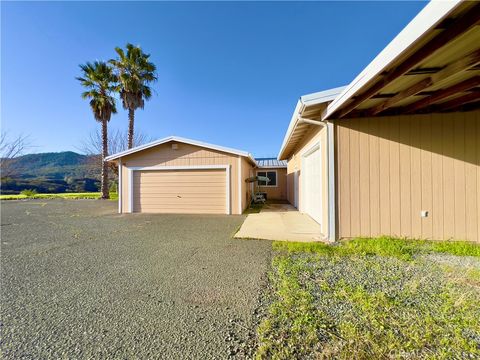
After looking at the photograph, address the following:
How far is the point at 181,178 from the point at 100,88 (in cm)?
1156

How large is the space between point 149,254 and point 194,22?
8.69 m

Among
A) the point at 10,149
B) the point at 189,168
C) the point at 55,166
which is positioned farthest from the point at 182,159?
the point at 55,166

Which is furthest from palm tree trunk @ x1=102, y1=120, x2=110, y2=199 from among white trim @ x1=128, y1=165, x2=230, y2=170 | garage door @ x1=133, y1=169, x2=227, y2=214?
garage door @ x1=133, y1=169, x2=227, y2=214

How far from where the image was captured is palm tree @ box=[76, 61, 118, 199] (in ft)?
45.4

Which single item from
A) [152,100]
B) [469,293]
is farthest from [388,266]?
[152,100]

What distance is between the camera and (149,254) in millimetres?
3641

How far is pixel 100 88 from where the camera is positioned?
1417 centimetres

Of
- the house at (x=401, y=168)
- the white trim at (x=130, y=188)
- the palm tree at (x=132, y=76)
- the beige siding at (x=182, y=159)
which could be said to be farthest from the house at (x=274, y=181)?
the house at (x=401, y=168)

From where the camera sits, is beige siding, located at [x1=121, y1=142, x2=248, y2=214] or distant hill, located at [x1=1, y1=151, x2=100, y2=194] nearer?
beige siding, located at [x1=121, y1=142, x2=248, y2=214]

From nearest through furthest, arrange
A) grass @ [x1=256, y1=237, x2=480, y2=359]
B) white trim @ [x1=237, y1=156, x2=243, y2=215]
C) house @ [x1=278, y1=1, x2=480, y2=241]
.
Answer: grass @ [x1=256, y1=237, x2=480, y2=359] < house @ [x1=278, y1=1, x2=480, y2=241] < white trim @ [x1=237, y1=156, x2=243, y2=215]

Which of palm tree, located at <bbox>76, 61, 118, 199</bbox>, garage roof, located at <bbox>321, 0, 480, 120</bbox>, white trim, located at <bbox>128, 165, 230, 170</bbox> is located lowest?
white trim, located at <bbox>128, 165, 230, 170</bbox>

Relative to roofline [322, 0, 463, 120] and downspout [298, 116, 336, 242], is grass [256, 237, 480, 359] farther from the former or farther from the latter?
roofline [322, 0, 463, 120]

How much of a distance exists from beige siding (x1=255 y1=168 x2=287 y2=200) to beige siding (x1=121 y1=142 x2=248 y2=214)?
258 inches

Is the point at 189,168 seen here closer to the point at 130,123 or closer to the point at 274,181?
the point at 274,181
